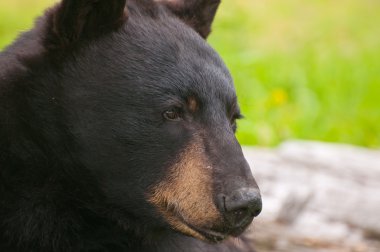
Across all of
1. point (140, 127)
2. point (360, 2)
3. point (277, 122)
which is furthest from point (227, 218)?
point (360, 2)

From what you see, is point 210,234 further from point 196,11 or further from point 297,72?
point 297,72

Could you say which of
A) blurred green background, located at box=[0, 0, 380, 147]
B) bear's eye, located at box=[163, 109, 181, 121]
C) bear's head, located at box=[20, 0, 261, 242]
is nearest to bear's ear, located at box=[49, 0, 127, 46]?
bear's head, located at box=[20, 0, 261, 242]

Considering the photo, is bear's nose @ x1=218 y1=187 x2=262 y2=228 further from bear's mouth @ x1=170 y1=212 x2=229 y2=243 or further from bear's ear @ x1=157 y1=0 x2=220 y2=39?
bear's ear @ x1=157 y1=0 x2=220 y2=39

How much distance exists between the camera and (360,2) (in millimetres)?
16344

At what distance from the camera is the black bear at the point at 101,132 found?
4.20 metres

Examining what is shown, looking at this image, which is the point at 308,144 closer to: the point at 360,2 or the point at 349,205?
the point at 349,205

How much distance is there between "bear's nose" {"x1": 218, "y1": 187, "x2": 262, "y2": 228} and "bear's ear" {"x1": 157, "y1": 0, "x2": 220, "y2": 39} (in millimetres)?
1209

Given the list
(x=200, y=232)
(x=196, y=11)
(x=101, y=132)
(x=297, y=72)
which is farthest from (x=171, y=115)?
(x=297, y=72)

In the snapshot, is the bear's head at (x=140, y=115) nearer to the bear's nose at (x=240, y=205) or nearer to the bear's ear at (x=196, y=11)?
the bear's nose at (x=240, y=205)

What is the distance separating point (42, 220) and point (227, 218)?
89 cm

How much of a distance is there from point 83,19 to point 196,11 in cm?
86

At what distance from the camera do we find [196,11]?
16.2 ft

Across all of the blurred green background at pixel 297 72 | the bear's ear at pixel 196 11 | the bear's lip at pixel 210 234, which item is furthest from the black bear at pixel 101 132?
the blurred green background at pixel 297 72

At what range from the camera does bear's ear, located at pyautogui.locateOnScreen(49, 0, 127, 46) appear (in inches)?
166
